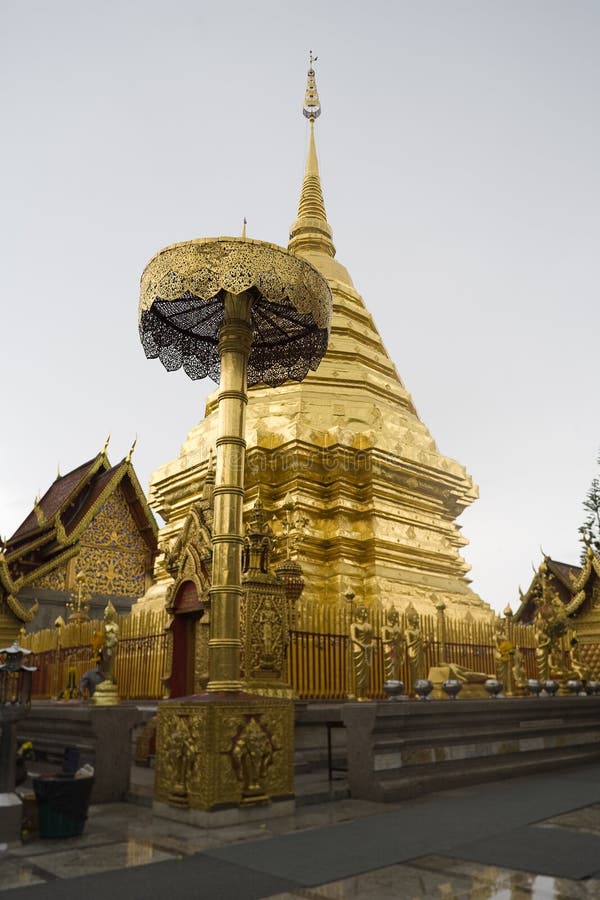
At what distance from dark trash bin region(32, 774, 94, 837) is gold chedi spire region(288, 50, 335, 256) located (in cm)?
1536

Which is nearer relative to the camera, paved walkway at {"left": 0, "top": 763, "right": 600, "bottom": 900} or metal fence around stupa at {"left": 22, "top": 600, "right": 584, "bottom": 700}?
paved walkway at {"left": 0, "top": 763, "right": 600, "bottom": 900}

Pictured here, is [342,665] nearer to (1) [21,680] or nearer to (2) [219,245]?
(1) [21,680]

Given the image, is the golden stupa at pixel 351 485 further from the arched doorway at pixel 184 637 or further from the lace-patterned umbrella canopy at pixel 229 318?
the lace-patterned umbrella canopy at pixel 229 318

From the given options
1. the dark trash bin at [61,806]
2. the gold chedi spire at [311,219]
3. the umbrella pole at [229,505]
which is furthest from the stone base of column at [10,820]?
the gold chedi spire at [311,219]

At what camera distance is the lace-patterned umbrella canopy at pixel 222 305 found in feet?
21.8

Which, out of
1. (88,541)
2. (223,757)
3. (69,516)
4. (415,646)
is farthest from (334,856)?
(69,516)

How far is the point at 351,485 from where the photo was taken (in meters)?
13.3

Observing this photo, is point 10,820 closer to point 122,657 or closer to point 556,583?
point 122,657

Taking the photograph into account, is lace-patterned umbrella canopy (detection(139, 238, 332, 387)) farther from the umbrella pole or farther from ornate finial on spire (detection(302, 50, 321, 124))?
ornate finial on spire (detection(302, 50, 321, 124))

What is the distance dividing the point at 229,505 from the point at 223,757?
1.98 metres

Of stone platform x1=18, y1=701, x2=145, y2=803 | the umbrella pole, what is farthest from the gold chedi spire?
stone platform x1=18, y1=701, x2=145, y2=803

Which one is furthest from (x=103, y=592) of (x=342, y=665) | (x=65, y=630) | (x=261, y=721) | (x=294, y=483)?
(x=261, y=721)

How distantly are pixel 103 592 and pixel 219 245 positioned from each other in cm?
1526

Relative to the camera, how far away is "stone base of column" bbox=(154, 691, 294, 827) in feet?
18.5
